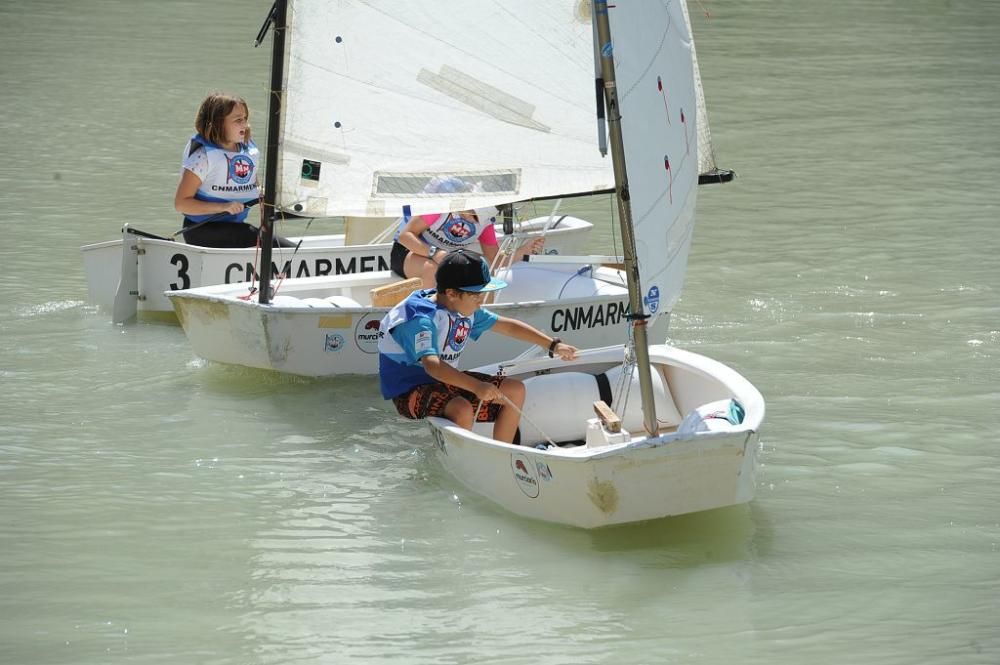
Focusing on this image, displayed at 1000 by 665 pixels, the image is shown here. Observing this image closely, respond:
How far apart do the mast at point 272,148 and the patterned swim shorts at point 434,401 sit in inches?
68.5

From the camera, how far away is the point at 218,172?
364 inches

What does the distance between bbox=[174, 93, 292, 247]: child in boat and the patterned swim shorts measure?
302cm

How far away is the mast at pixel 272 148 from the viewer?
788 centimetres

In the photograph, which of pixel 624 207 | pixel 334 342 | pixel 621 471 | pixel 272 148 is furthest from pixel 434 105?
pixel 621 471

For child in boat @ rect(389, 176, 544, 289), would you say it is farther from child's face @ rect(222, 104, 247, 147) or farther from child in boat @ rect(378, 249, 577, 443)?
child in boat @ rect(378, 249, 577, 443)

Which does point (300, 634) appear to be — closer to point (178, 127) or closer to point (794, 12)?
point (178, 127)

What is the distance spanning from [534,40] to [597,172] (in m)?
0.88

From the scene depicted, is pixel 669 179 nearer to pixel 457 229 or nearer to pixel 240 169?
pixel 457 229

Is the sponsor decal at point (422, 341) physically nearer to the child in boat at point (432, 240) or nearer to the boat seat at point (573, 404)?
the boat seat at point (573, 404)

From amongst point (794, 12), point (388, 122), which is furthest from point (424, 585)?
point (794, 12)

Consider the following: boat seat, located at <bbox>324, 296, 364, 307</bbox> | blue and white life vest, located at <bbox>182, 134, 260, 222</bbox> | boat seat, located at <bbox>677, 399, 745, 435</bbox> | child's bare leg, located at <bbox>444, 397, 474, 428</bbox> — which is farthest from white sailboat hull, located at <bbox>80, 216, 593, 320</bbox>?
boat seat, located at <bbox>677, 399, 745, 435</bbox>

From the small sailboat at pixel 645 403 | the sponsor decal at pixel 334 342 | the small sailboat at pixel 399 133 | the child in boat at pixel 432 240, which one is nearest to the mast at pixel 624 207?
the small sailboat at pixel 645 403

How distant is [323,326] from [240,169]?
171 cm

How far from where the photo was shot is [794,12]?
25.7 m
